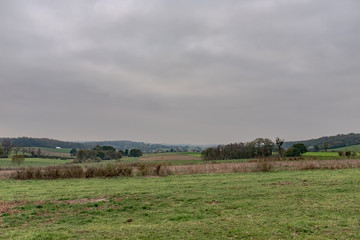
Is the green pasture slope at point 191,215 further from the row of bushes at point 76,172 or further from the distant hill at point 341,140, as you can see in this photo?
the distant hill at point 341,140

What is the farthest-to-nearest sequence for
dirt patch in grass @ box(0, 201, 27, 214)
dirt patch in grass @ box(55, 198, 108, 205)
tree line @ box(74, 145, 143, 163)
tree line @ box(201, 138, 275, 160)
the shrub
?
tree line @ box(74, 145, 143, 163)
tree line @ box(201, 138, 275, 160)
the shrub
dirt patch in grass @ box(55, 198, 108, 205)
dirt patch in grass @ box(0, 201, 27, 214)

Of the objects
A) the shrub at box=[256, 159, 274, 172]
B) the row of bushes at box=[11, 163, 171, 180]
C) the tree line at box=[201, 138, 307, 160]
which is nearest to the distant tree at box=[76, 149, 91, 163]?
the tree line at box=[201, 138, 307, 160]

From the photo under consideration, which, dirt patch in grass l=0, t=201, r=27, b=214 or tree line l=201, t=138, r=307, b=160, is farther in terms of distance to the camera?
tree line l=201, t=138, r=307, b=160

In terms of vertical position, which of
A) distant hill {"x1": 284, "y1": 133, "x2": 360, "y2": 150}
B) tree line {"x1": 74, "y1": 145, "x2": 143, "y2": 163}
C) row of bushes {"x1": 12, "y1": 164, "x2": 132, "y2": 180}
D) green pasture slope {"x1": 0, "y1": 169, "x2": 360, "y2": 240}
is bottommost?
tree line {"x1": 74, "y1": 145, "x2": 143, "y2": 163}

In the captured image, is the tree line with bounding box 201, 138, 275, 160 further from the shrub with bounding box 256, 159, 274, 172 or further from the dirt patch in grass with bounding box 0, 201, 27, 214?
the dirt patch in grass with bounding box 0, 201, 27, 214

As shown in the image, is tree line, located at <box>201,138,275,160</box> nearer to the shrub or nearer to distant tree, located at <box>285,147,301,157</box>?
distant tree, located at <box>285,147,301,157</box>

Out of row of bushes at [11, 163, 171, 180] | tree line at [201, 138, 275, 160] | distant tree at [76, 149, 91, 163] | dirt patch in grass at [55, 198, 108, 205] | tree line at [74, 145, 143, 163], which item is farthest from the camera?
tree line at [74, 145, 143, 163]

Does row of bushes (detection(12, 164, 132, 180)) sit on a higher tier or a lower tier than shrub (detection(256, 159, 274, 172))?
lower

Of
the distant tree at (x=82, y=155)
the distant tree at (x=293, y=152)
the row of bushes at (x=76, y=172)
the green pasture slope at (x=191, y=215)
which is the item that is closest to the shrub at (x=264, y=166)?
the green pasture slope at (x=191, y=215)

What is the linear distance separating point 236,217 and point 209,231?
1951mm

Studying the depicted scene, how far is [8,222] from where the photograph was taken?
991 centimetres

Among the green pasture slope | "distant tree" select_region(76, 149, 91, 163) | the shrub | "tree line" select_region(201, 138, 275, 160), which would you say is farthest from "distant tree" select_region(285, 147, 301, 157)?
"distant tree" select_region(76, 149, 91, 163)

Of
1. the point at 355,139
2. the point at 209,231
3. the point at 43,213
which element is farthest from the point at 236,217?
the point at 355,139

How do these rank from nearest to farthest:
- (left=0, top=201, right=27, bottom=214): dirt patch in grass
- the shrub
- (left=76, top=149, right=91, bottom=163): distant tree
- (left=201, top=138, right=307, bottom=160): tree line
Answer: (left=0, top=201, right=27, bottom=214): dirt patch in grass < the shrub < (left=201, top=138, right=307, bottom=160): tree line < (left=76, top=149, right=91, bottom=163): distant tree
